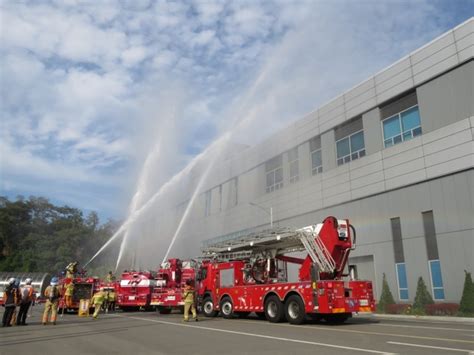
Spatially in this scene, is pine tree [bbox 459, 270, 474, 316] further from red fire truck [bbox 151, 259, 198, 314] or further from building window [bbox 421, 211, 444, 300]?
red fire truck [bbox 151, 259, 198, 314]

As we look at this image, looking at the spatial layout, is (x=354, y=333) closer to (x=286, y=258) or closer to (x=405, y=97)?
(x=286, y=258)

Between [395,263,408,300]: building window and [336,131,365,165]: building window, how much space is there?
8131mm

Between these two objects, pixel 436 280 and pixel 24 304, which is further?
pixel 436 280

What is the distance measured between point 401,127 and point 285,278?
14.3 m

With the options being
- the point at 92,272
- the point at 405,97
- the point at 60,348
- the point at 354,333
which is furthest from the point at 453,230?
the point at 92,272

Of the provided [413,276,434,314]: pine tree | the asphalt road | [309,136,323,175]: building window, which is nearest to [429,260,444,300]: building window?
[413,276,434,314]: pine tree

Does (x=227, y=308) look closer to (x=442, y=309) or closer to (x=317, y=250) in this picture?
(x=317, y=250)

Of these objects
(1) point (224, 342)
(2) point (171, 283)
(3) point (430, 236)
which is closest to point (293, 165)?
(3) point (430, 236)

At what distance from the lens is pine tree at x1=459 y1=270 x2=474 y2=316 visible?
1981cm

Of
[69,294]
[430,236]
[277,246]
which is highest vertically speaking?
[430,236]

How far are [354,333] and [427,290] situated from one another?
1462 cm

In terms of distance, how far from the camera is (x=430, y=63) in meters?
25.0

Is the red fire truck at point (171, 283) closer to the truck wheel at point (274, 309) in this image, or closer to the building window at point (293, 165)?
the truck wheel at point (274, 309)

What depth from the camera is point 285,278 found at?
17875mm
